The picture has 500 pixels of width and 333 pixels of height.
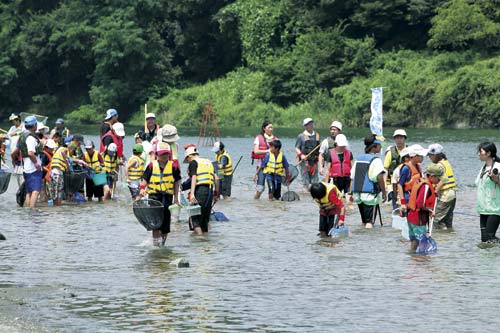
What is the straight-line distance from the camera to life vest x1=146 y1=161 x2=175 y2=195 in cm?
1725

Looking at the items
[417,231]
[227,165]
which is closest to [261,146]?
[227,165]

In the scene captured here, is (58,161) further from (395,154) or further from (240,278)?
(240,278)

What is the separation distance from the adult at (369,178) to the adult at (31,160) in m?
5.98

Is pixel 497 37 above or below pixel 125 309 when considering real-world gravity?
above

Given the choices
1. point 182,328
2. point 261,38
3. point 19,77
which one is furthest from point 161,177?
point 19,77

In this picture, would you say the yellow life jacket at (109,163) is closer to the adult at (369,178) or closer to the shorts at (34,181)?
the shorts at (34,181)

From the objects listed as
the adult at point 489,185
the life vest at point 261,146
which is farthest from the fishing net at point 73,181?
the adult at point 489,185

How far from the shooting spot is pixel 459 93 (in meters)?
61.1

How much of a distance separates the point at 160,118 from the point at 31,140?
56.3 metres

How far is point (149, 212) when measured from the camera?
55.8ft

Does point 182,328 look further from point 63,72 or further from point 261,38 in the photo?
point 63,72

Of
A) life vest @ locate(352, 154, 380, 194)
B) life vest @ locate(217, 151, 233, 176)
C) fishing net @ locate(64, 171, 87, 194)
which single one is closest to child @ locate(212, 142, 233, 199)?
life vest @ locate(217, 151, 233, 176)

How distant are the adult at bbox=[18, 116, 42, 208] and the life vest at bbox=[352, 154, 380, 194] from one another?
6.03 metres

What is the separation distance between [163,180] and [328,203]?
7.88 feet
